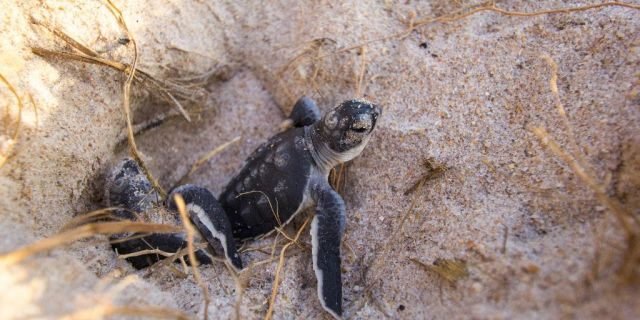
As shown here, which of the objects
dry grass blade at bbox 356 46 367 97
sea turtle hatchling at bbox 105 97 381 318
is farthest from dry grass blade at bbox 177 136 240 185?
dry grass blade at bbox 356 46 367 97

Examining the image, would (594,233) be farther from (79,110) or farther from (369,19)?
(79,110)

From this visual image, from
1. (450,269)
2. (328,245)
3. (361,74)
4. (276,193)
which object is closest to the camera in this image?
(450,269)

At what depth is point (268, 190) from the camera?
5.47ft

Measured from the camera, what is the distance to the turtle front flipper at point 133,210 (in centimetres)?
151

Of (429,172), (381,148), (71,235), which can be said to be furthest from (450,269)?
(71,235)

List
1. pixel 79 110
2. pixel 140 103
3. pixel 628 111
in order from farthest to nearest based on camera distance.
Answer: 1. pixel 140 103
2. pixel 79 110
3. pixel 628 111

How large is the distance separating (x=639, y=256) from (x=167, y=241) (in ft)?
4.64

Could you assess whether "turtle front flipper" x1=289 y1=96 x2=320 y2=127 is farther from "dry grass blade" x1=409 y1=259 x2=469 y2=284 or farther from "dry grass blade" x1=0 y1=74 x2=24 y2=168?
"dry grass blade" x1=0 y1=74 x2=24 y2=168

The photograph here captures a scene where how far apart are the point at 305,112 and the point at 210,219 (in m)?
0.62

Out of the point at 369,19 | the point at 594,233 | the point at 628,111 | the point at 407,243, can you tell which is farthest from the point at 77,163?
the point at 628,111

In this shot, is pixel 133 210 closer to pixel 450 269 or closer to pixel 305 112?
pixel 305 112

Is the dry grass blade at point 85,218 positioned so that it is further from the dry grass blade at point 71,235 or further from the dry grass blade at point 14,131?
the dry grass blade at point 14,131

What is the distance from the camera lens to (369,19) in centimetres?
184

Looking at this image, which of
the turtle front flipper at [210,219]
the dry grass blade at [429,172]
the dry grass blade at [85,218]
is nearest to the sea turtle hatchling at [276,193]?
the turtle front flipper at [210,219]
